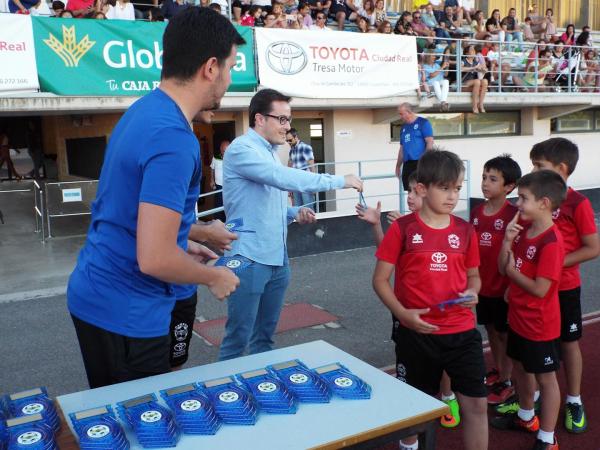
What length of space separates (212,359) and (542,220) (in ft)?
9.92

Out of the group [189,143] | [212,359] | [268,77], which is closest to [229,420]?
[189,143]

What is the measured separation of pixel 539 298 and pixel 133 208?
2330mm

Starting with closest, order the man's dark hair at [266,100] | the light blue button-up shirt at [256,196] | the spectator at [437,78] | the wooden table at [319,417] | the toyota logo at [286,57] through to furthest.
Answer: the wooden table at [319,417]
the light blue button-up shirt at [256,196]
the man's dark hair at [266,100]
the toyota logo at [286,57]
the spectator at [437,78]

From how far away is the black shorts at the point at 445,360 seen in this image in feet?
8.95

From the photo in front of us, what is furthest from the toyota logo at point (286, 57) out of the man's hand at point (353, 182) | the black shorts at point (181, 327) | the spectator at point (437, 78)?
the black shorts at point (181, 327)

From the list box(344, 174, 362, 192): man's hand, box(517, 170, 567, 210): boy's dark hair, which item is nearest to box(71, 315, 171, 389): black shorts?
box(344, 174, 362, 192): man's hand

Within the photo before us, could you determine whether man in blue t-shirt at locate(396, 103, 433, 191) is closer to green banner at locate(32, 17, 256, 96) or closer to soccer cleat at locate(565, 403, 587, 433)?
green banner at locate(32, 17, 256, 96)

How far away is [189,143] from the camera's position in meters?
1.82

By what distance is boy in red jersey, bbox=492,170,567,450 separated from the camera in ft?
10.1

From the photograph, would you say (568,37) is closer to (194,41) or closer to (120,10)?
(120,10)

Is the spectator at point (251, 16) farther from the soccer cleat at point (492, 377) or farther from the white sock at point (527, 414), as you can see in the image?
the white sock at point (527, 414)

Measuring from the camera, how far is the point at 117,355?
2.05 meters

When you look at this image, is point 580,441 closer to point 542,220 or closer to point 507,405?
point 507,405

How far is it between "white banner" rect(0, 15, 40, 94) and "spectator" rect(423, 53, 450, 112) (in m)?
7.59
